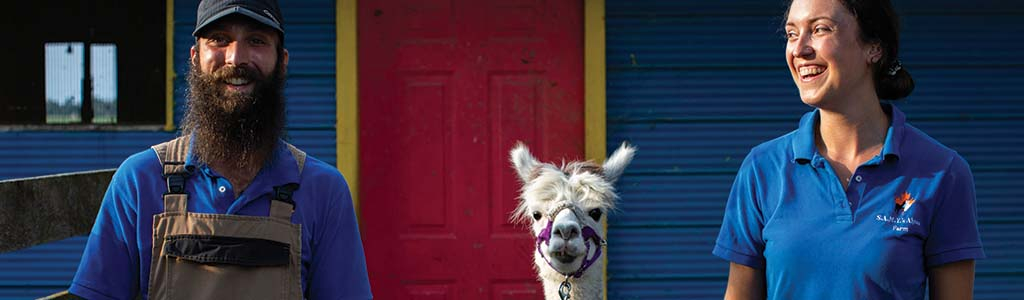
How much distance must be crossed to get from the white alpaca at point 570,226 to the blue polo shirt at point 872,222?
4.69ft

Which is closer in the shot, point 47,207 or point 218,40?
point 218,40

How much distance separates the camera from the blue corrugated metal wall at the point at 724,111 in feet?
16.8

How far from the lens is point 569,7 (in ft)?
17.1

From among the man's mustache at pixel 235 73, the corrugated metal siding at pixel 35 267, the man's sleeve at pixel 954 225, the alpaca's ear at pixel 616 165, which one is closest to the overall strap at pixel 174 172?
the man's mustache at pixel 235 73

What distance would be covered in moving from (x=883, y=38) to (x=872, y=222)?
42 cm

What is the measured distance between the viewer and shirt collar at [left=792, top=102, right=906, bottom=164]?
184 centimetres

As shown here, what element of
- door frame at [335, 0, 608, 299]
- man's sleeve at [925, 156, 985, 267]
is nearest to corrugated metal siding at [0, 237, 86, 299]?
door frame at [335, 0, 608, 299]

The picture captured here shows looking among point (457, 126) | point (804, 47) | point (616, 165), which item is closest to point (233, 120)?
point (804, 47)

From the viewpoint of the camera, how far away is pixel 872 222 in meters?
1.78

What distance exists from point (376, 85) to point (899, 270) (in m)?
3.86

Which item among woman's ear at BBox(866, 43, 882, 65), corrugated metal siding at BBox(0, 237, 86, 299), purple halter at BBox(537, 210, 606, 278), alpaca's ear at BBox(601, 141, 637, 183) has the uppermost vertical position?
woman's ear at BBox(866, 43, 882, 65)

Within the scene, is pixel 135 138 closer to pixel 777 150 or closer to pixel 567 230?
pixel 567 230

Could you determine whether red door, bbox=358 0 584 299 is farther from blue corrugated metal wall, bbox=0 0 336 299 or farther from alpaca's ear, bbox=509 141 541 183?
alpaca's ear, bbox=509 141 541 183

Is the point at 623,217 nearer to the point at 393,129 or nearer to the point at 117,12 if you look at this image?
the point at 393,129
